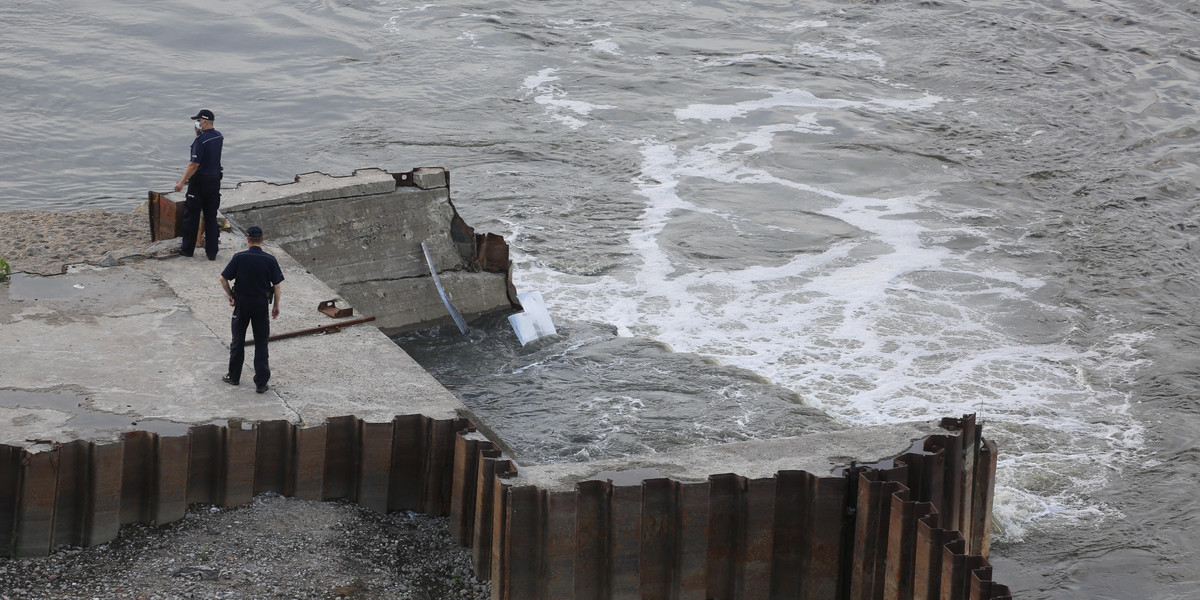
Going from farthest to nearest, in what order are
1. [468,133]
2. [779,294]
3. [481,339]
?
[468,133] → [779,294] → [481,339]

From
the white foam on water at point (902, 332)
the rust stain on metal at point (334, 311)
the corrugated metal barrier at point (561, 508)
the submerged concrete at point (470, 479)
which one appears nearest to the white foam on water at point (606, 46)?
the white foam on water at point (902, 332)

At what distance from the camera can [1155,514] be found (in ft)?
43.2

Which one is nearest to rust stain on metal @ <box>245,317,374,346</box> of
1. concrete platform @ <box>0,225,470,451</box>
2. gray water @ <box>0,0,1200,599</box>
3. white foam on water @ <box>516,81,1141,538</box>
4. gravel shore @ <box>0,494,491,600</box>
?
concrete platform @ <box>0,225,470,451</box>

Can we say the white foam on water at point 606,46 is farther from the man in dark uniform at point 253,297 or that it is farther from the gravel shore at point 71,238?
the man in dark uniform at point 253,297

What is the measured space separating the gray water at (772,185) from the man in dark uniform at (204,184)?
339cm

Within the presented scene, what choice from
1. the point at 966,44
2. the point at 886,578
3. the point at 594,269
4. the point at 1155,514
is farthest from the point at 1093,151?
the point at 886,578

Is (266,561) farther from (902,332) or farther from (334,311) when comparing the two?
(902,332)

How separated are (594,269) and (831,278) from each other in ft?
12.9

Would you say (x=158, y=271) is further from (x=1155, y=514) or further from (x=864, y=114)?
(x=864, y=114)

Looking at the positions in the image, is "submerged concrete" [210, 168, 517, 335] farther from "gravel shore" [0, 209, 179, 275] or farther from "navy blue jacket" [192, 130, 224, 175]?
"navy blue jacket" [192, 130, 224, 175]

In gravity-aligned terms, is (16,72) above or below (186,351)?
below

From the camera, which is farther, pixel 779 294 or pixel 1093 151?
pixel 1093 151

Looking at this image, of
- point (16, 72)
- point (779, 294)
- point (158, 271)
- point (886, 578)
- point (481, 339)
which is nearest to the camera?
point (886, 578)

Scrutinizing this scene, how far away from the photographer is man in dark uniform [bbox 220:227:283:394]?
31.7 ft
